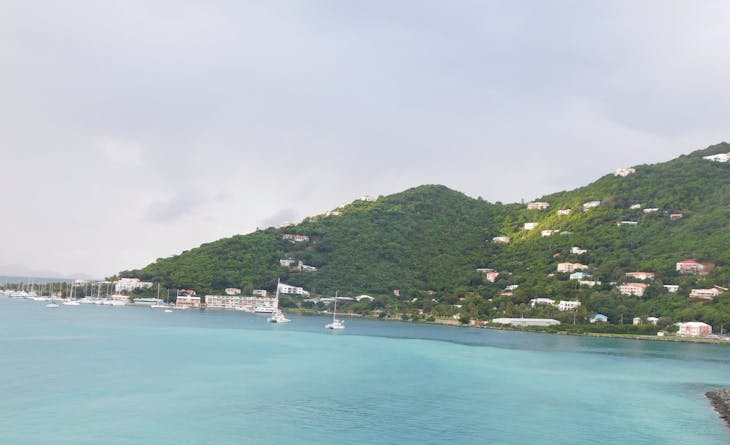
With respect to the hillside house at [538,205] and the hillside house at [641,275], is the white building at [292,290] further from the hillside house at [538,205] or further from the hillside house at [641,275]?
the hillside house at [538,205]

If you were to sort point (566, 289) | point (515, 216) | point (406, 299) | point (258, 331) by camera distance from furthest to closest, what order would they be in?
point (515, 216) → point (406, 299) → point (566, 289) → point (258, 331)

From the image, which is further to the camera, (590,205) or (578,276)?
(590,205)

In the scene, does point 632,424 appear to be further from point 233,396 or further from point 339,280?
point 339,280

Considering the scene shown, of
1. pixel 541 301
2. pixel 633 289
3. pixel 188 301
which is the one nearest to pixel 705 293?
pixel 633 289

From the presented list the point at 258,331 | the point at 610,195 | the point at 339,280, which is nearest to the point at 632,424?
the point at 258,331

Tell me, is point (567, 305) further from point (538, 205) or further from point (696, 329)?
point (538, 205)

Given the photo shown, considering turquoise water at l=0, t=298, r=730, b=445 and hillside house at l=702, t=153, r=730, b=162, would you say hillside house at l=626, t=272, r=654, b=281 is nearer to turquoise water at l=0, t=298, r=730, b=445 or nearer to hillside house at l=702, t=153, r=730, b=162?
turquoise water at l=0, t=298, r=730, b=445
